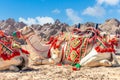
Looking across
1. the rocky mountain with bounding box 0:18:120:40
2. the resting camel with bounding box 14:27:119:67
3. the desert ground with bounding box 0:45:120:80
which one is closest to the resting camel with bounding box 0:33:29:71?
the desert ground with bounding box 0:45:120:80

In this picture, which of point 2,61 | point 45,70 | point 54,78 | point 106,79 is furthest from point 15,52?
point 106,79

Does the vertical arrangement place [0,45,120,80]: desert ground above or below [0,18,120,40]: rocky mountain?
below

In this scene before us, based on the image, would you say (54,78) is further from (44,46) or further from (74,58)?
(44,46)

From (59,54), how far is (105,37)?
1.44m

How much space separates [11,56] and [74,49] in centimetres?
198

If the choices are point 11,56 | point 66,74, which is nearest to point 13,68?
point 11,56

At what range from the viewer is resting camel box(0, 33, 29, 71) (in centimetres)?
770

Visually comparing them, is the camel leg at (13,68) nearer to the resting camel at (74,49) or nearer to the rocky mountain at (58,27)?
the resting camel at (74,49)

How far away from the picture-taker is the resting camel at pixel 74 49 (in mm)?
8547

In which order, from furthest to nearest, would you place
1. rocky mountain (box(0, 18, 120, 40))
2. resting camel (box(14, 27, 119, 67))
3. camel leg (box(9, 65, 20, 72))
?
rocky mountain (box(0, 18, 120, 40))
resting camel (box(14, 27, 119, 67))
camel leg (box(9, 65, 20, 72))

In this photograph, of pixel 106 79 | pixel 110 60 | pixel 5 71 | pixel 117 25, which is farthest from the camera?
pixel 117 25

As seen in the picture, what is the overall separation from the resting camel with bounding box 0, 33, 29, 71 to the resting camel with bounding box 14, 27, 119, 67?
46cm

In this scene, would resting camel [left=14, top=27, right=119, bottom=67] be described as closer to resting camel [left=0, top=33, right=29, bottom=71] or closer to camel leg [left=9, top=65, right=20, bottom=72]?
resting camel [left=0, top=33, right=29, bottom=71]

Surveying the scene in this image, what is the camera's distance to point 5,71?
763cm
